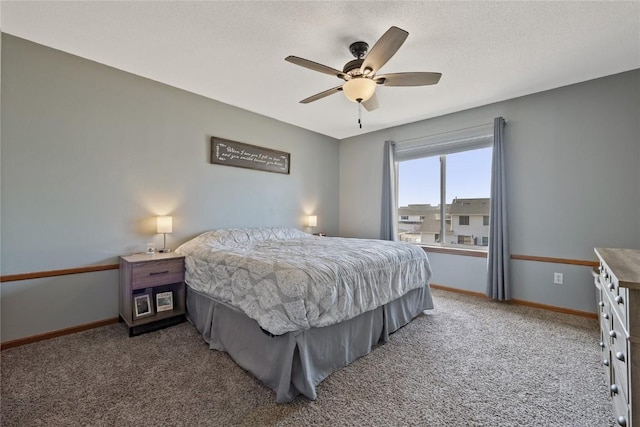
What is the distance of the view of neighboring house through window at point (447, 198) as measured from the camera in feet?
12.7

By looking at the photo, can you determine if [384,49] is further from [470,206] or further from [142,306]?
[142,306]

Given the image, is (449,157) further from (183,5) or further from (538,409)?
(183,5)

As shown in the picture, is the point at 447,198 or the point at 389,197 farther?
the point at 389,197

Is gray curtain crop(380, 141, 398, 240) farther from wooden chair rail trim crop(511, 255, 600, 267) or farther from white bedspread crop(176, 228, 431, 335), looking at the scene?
wooden chair rail trim crop(511, 255, 600, 267)

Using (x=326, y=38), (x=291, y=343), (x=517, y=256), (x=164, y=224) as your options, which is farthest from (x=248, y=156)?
(x=517, y=256)

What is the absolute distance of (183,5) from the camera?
1957 mm

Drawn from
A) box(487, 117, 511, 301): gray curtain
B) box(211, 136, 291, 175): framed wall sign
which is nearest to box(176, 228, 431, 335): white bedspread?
box(487, 117, 511, 301): gray curtain

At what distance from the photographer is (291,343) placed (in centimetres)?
169

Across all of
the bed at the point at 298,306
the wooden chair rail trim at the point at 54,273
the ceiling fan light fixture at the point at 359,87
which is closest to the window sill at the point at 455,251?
the bed at the point at 298,306

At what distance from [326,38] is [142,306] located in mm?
2992

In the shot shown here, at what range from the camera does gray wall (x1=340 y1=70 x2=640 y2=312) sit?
2.83 meters

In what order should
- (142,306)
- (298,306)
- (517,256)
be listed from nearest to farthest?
(298,306), (142,306), (517,256)

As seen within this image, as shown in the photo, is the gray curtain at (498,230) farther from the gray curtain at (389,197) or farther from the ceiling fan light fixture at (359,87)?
the ceiling fan light fixture at (359,87)

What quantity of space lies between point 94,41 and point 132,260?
1.96m
